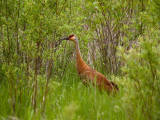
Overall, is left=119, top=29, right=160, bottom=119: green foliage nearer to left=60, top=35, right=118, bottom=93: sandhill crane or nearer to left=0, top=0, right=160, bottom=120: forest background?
left=0, top=0, right=160, bottom=120: forest background

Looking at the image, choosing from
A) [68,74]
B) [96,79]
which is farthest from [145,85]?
A: [68,74]

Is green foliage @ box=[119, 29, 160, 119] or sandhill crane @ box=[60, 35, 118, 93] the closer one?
green foliage @ box=[119, 29, 160, 119]

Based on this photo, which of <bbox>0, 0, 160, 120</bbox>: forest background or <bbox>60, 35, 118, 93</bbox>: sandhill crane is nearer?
<bbox>0, 0, 160, 120</bbox>: forest background

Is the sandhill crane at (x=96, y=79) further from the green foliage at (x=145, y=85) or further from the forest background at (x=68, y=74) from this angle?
the green foliage at (x=145, y=85)

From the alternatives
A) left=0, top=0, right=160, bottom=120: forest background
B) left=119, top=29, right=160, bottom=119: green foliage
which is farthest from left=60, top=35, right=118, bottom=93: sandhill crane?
left=119, top=29, right=160, bottom=119: green foliage

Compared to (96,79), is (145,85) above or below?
above

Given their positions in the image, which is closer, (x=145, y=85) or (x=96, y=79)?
(x=145, y=85)

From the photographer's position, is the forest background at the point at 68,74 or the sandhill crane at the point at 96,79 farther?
the sandhill crane at the point at 96,79

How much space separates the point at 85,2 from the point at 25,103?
368 centimetres

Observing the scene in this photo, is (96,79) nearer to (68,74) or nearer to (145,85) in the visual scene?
(68,74)

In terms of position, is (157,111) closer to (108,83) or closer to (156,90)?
(156,90)

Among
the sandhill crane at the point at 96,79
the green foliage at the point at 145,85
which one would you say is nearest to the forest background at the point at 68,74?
the green foliage at the point at 145,85

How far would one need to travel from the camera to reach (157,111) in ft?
9.26

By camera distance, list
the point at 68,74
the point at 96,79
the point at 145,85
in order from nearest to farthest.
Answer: the point at 145,85 → the point at 96,79 → the point at 68,74
